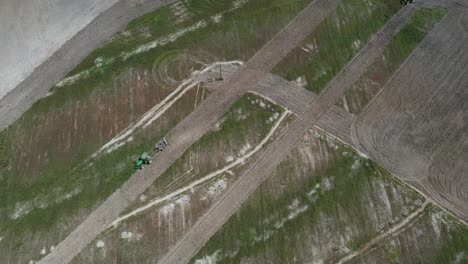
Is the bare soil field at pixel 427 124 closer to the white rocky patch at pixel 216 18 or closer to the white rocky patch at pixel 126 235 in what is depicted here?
the white rocky patch at pixel 216 18

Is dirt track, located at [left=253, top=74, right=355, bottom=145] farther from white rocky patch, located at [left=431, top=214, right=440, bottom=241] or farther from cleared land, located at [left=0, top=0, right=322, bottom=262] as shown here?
white rocky patch, located at [left=431, top=214, right=440, bottom=241]

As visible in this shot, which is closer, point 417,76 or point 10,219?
point 10,219

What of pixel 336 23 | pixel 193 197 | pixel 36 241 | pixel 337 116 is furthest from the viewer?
pixel 336 23

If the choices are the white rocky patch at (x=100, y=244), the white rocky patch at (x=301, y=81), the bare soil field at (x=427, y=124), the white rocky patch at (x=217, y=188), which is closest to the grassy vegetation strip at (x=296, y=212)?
the bare soil field at (x=427, y=124)

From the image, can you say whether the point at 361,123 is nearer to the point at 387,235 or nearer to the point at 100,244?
the point at 387,235

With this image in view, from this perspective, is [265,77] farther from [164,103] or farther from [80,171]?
[80,171]

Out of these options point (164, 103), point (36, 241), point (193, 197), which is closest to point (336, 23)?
point (164, 103)

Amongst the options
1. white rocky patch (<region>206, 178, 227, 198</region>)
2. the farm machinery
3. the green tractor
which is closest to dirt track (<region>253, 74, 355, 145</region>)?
white rocky patch (<region>206, 178, 227, 198</region>)
